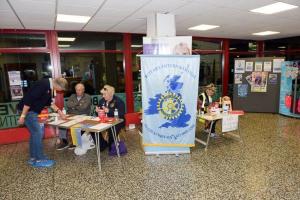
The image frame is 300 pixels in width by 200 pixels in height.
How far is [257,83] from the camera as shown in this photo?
6742mm

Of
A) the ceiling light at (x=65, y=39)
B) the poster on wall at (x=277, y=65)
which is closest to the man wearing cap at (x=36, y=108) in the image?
the ceiling light at (x=65, y=39)

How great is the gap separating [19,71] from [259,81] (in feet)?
21.8

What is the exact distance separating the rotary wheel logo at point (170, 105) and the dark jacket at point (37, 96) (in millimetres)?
1769

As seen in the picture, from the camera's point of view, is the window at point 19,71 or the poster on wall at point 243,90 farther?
the poster on wall at point 243,90

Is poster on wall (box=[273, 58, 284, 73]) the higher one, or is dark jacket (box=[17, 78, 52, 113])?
poster on wall (box=[273, 58, 284, 73])

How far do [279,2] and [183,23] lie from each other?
73.1 inches

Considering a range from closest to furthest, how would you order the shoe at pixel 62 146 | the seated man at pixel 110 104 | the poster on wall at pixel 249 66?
the seated man at pixel 110 104 → the shoe at pixel 62 146 → the poster on wall at pixel 249 66

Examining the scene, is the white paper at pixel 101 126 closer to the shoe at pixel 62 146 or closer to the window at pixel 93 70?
the shoe at pixel 62 146

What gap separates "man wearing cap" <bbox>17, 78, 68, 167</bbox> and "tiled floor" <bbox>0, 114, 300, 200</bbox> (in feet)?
0.65

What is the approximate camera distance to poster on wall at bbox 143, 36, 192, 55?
3646 millimetres

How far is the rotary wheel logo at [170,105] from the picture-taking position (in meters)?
3.56

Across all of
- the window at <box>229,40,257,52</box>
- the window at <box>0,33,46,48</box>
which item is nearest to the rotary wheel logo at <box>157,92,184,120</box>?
the window at <box>0,33,46,48</box>

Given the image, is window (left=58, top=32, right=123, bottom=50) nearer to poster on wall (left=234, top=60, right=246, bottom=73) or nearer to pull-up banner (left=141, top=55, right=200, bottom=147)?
pull-up banner (left=141, top=55, right=200, bottom=147)

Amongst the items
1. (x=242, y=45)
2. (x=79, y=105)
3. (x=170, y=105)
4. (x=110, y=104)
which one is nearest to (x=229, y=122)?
(x=170, y=105)
